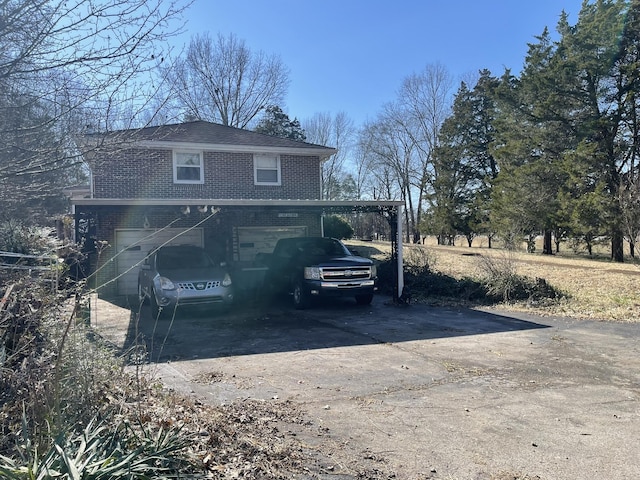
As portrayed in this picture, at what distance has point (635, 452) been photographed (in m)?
3.94

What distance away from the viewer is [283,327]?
9859 millimetres

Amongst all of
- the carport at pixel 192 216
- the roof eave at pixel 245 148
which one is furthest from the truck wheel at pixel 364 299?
the roof eave at pixel 245 148

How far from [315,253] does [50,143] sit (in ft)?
30.4

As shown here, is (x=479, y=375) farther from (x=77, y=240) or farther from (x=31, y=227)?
(x=31, y=227)

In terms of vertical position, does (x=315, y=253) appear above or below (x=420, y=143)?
below

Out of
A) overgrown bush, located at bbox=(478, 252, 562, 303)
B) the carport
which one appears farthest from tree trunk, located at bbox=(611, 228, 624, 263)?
the carport

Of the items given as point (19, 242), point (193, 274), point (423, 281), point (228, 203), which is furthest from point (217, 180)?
point (423, 281)

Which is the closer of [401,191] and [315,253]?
[315,253]

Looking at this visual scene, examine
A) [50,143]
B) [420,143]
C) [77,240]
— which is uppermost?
[420,143]

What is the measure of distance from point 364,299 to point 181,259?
197 inches

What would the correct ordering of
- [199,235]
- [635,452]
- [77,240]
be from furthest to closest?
[199,235] → [77,240] → [635,452]

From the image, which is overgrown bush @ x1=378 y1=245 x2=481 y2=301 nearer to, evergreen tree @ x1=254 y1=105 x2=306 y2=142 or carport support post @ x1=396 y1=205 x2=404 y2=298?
carport support post @ x1=396 y1=205 x2=404 y2=298

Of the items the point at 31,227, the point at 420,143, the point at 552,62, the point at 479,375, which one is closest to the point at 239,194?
the point at 31,227

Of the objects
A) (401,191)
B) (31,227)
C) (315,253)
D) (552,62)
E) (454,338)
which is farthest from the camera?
(401,191)
